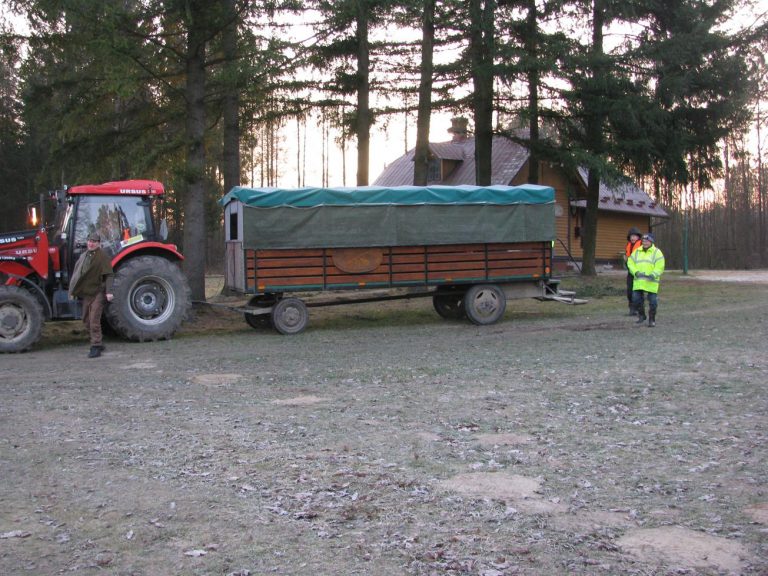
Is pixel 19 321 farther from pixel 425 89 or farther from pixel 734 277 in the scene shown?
pixel 734 277

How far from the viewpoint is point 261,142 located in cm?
5169

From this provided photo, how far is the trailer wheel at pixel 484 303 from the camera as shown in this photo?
52.2ft

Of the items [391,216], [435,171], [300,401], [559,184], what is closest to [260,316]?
[391,216]

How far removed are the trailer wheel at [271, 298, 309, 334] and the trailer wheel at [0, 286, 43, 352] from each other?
4.24 m

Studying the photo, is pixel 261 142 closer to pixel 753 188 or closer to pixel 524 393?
pixel 753 188

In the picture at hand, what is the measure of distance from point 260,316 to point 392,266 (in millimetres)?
2928

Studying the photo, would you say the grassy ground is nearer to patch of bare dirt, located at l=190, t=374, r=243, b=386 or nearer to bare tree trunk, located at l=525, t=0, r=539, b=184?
patch of bare dirt, located at l=190, t=374, r=243, b=386

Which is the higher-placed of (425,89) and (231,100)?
(425,89)

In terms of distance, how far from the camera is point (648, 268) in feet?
47.6

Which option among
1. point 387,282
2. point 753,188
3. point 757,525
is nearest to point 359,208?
point 387,282

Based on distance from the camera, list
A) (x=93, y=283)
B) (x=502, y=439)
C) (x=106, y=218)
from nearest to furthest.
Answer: (x=502, y=439) < (x=93, y=283) < (x=106, y=218)

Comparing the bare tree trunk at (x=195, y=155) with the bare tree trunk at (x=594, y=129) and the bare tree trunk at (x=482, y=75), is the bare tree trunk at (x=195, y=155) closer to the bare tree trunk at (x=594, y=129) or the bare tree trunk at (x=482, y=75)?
the bare tree trunk at (x=482, y=75)

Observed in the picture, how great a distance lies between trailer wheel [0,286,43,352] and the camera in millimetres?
12148

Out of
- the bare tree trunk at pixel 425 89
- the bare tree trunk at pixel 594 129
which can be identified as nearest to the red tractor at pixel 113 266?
the bare tree trunk at pixel 425 89
